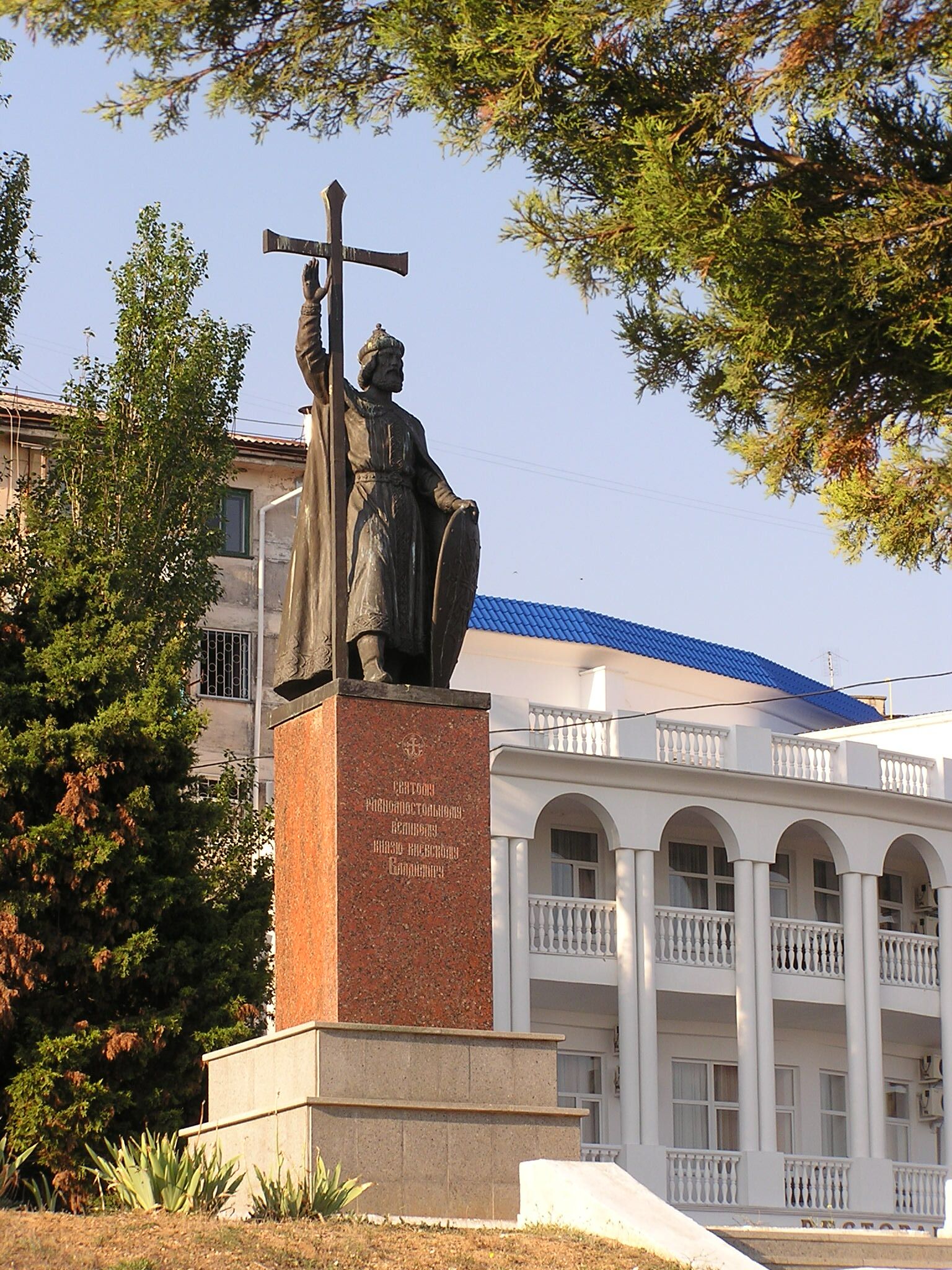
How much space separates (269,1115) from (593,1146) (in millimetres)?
16834

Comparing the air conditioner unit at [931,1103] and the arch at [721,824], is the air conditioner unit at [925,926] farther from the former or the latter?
the arch at [721,824]

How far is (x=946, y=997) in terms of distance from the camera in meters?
32.9

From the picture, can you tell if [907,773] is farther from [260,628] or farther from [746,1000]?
[260,628]

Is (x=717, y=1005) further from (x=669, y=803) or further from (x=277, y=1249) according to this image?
(x=277, y=1249)

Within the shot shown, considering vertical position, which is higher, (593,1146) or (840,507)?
(840,507)

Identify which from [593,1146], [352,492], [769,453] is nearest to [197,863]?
[593,1146]

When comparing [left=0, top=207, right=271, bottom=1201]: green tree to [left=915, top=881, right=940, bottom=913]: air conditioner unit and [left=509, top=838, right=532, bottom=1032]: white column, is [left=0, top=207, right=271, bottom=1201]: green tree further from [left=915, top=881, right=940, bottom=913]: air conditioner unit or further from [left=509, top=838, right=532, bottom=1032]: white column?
[left=915, top=881, right=940, bottom=913]: air conditioner unit

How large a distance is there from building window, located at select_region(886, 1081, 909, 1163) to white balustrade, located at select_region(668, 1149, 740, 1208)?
460 centimetres

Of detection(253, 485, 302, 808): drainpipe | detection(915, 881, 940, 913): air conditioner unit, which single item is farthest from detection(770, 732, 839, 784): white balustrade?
detection(253, 485, 302, 808): drainpipe

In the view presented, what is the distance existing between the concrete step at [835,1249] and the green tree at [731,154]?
13.8ft

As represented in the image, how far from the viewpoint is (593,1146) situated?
29016mm

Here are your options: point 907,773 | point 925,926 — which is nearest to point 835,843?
point 907,773

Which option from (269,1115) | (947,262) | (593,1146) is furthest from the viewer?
(593,1146)

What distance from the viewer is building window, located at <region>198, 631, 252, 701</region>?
37594mm
